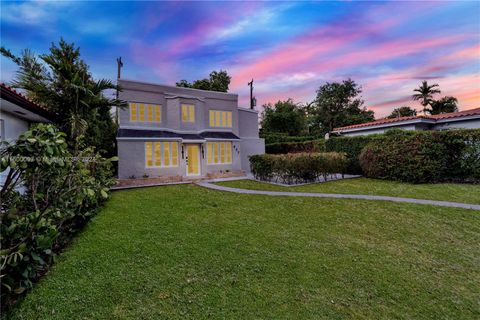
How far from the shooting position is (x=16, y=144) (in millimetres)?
2488

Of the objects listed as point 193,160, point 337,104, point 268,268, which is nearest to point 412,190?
point 268,268

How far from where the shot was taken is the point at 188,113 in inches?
730

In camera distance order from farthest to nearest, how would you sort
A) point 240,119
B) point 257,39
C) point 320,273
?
point 240,119 → point 257,39 → point 320,273

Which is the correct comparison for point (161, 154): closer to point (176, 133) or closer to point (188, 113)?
point (176, 133)

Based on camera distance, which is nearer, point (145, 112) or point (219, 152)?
point (145, 112)

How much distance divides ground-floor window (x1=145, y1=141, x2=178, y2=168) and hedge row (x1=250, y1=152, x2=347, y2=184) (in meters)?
6.70

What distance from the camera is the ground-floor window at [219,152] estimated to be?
18859mm

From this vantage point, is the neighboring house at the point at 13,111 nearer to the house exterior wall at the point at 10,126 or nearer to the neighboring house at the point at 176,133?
the house exterior wall at the point at 10,126

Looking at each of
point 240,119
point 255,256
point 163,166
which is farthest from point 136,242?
point 240,119

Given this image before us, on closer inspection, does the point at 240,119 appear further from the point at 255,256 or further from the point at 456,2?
the point at 255,256

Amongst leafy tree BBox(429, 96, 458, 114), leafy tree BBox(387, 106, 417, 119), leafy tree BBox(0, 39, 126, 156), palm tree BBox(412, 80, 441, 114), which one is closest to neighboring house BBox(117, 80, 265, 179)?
leafy tree BBox(0, 39, 126, 156)

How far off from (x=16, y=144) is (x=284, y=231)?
566 centimetres

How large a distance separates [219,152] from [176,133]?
372cm

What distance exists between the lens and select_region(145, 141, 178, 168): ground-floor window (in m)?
16.4
